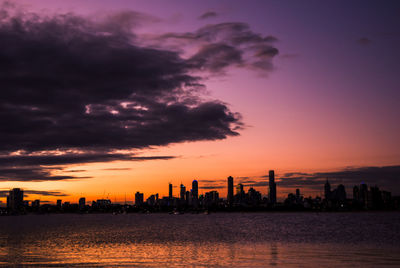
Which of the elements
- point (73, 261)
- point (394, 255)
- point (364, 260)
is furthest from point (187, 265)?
point (394, 255)

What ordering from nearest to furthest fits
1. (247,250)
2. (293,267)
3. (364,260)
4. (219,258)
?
(293,267) < (364,260) < (219,258) < (247,250)

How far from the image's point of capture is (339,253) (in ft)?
222

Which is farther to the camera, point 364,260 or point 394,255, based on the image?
point 394,255

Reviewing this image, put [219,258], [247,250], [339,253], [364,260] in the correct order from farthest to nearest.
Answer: [247,250]
[339,253]
[219,258]
[364,260]

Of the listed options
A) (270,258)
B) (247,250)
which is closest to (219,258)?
(270,258)

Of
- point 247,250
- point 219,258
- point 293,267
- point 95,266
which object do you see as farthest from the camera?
point 247,250

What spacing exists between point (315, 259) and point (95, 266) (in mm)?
30545

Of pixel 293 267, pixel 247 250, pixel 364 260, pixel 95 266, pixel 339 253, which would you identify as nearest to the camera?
pixel 293 267

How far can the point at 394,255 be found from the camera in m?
64.1

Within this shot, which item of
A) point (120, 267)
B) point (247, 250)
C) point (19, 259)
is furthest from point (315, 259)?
point (19, 259)

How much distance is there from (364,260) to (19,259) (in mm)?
51565

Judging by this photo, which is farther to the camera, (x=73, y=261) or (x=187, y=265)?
(x=73, y=261)

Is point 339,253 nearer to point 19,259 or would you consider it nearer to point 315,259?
point 315,259

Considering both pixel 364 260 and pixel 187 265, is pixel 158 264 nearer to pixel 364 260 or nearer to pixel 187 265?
pixel 187 265
